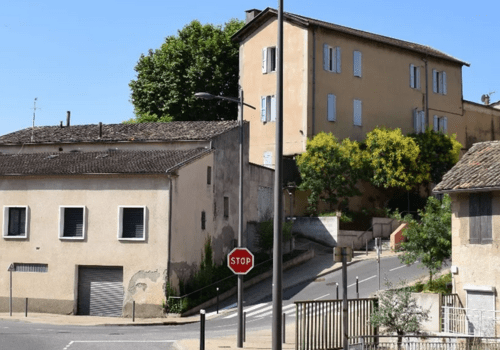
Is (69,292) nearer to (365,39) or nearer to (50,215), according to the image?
(50,215)

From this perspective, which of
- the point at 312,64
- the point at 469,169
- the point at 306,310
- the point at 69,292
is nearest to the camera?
the point at 306,310

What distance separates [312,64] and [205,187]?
51.4ft

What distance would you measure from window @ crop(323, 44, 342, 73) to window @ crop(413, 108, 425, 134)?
7822 mm

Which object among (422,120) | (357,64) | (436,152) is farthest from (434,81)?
(436,152)

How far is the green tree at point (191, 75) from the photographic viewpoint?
198 feet

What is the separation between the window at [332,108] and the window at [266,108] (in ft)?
12.0

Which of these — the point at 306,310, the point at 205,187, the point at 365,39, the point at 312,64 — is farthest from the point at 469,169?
the point at 365,39

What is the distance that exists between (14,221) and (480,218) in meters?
23.2

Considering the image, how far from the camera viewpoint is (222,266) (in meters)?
42.6

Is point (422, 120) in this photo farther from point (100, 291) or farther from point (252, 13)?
point (100, 291)

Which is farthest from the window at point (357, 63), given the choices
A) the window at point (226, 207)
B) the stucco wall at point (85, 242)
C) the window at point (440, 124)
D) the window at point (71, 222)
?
the window at point (71, 222)

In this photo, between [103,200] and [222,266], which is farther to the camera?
[222,266]

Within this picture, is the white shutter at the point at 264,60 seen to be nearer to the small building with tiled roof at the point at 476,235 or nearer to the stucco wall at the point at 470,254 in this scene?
the small building with tiled roof at the point at 476,235

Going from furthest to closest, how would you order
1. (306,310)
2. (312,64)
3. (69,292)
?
(312,64)
(69,292)
(306,310)
